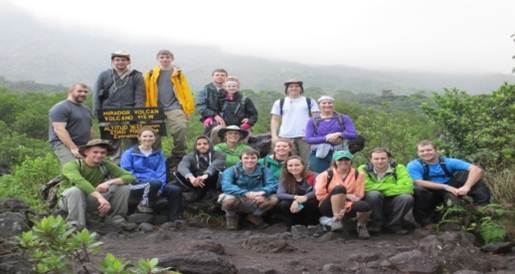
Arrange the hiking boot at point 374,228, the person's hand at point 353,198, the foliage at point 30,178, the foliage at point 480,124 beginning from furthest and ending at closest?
the foliage at point 30,178 < the foliage at point 480,124 < the hiking boot at point 374,228 < the person's hand at point 353,198

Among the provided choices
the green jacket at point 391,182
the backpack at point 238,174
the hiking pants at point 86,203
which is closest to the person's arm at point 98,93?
the hiking pants at point 86,203

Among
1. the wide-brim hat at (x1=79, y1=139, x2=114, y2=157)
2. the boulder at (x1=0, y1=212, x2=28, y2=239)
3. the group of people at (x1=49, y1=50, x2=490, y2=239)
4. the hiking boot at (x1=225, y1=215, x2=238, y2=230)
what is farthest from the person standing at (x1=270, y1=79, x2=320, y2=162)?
the boulder at (x1=0, y1=212, x2=28, y2=239)

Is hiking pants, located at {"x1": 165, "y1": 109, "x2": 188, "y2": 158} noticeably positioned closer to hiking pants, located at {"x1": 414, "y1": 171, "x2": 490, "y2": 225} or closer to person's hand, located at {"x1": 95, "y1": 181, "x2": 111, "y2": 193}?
person's hand, located at {"x1": 95, "y1": 181, "x2": 111, "y2": 193}

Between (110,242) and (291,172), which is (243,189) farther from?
(110,242)

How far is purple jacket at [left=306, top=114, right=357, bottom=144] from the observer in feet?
29.7

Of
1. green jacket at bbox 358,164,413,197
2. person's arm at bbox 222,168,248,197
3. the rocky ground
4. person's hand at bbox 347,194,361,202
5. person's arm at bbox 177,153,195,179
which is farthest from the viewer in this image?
person's arm at bbox 177,153,195,179

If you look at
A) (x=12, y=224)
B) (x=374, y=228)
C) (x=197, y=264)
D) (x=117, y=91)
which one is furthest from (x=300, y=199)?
(x=12, y=224)

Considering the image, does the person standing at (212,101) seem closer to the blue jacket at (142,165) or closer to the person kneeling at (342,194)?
the blue jacket at (142,165)

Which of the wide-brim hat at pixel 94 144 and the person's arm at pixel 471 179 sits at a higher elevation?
the wide-brim hat at pixel 94 144

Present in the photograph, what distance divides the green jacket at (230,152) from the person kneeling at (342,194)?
1.70 m

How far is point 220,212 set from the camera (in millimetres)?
9562

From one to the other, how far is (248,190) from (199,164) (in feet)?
3.26

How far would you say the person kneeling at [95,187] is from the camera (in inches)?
311

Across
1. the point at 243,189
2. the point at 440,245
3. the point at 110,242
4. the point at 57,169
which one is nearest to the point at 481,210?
the point at 440,245
